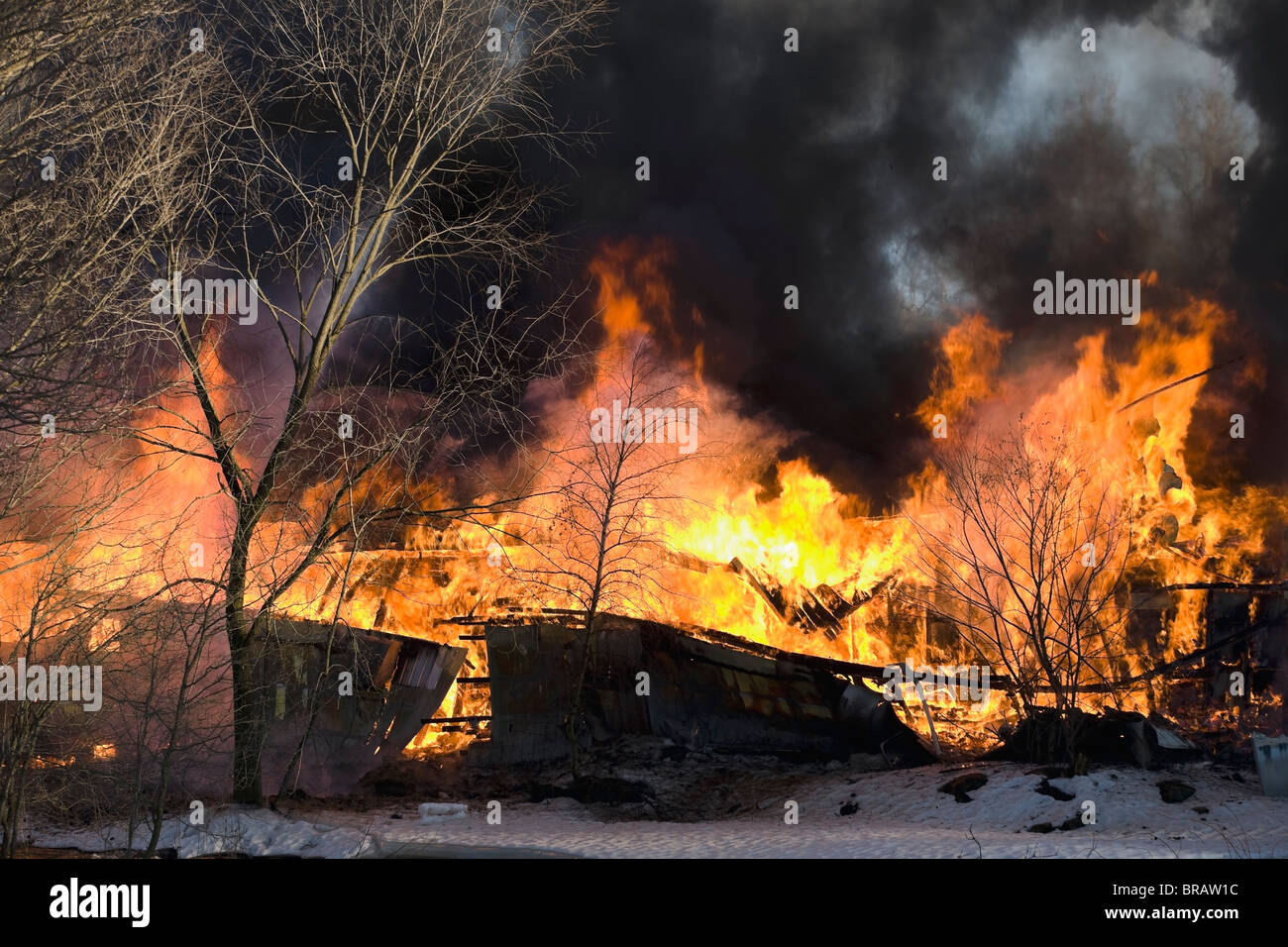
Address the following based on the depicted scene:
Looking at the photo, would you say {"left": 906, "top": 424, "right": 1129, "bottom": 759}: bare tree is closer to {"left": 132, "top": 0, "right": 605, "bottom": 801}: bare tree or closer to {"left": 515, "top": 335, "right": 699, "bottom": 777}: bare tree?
{"left": 515, "top": 335, "right": 699, "bottom": 777}: bare tree

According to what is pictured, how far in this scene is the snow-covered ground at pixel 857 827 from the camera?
42.2 ft

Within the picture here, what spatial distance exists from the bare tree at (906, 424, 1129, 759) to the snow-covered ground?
250 centimetres

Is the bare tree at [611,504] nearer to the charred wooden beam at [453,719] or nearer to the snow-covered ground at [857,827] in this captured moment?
the charred wooden beam at [453,719]

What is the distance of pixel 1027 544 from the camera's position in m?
21.2

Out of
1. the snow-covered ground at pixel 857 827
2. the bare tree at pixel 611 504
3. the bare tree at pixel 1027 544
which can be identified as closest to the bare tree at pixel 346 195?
the snow-covered ground at pixel 857 827

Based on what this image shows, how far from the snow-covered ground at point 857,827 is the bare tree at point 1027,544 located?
250cm

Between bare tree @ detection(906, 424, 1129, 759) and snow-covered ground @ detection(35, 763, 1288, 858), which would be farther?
bare tree @ detection(906, 424, 1129, 759)

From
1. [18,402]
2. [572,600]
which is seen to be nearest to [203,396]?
[18,402]

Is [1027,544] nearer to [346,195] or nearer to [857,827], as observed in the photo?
[857,827]

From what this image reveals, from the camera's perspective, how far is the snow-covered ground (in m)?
12.9

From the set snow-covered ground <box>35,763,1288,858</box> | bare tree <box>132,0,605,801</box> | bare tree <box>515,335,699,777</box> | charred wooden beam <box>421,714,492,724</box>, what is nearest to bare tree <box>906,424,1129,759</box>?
snow-covered ground <box>35,763,1288,858</box>

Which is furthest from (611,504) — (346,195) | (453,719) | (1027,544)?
(1027,544)

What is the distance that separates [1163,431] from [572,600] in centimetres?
1466

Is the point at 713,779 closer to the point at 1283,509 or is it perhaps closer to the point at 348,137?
the point at 348,137
